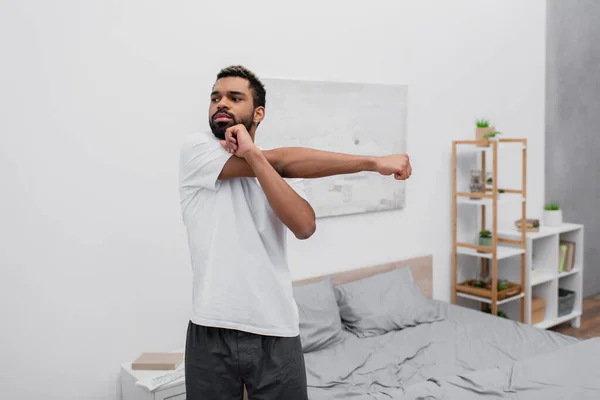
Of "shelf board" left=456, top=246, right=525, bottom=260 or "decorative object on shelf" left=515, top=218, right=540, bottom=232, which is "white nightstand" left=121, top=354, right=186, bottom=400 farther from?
"decorative object on shelf" left=515, top=218, right=540, bottom=232

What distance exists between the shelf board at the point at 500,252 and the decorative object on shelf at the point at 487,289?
207 mm

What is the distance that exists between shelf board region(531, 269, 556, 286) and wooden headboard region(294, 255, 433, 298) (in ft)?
2.52

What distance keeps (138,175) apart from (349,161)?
1.41 m

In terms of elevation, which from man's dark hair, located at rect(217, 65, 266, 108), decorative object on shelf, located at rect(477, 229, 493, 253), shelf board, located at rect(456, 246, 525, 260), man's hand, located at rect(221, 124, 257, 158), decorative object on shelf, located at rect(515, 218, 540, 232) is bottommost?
shelf board, located at rect(456, 246, 525, 260)

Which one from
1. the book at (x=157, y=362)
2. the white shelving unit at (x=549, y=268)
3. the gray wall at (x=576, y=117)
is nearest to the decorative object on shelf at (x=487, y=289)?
the white shelving unit at (x=549, y=268)

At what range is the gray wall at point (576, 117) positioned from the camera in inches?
189

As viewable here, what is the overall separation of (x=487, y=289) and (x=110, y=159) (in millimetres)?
2548

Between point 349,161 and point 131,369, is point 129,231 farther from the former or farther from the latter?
point 349,161

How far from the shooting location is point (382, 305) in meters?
3.26

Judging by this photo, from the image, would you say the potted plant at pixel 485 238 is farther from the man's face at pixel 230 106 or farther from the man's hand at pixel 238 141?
the man's hand at pixel 238 141

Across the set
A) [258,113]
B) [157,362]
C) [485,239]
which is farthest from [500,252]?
[258,113]

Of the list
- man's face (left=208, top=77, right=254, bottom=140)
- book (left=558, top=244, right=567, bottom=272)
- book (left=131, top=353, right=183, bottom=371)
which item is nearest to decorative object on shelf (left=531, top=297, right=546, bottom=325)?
book (left=558, top=244, right=567, bottom=272)

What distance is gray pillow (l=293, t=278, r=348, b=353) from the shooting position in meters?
2.91

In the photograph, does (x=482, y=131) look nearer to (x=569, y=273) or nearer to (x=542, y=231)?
(x=542, y=231)
